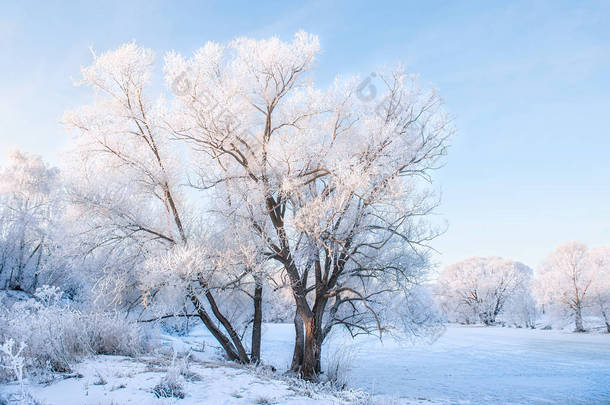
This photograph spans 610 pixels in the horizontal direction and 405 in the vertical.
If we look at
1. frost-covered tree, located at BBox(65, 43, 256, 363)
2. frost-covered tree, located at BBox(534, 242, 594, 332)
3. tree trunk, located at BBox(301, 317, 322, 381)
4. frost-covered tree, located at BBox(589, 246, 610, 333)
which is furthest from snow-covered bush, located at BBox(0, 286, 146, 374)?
frost-covered tree, located at BBox(534, 242, 594, 332)

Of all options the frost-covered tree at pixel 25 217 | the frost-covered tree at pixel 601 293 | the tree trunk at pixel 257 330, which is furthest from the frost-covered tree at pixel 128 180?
the frost-covered tree at pixel 601 293

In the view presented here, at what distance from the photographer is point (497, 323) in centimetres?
5334

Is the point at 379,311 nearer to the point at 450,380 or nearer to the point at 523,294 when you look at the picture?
the point at 450,380

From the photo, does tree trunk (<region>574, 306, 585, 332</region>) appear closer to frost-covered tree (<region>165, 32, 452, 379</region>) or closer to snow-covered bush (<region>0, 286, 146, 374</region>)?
frost-covered tree (<region>165, 32, 452, 379</region>)

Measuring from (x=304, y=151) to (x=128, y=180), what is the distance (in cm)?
561

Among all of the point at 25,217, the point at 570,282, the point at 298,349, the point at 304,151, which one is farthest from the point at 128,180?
the point at 570,282

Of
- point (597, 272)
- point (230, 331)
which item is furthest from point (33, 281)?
point (597, 272)

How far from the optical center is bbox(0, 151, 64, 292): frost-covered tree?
21219 millimetres

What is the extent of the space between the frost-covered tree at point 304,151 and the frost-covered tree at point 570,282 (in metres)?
34.3

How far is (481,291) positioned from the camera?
52.5 m

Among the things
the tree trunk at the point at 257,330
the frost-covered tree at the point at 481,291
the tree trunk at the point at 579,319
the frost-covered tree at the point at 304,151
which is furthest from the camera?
the frost-covered tree at the point at 481,291

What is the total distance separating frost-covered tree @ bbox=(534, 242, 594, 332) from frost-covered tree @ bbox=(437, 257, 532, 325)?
33.4 ft

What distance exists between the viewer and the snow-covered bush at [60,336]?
4.70m

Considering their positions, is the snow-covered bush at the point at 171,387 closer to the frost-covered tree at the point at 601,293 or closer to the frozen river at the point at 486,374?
the frozen river at the point at 486,374
